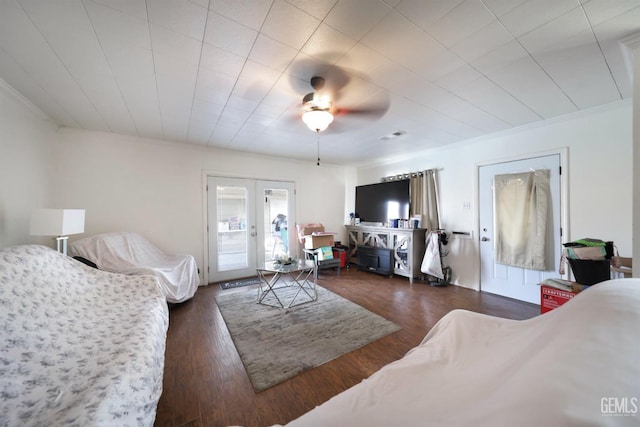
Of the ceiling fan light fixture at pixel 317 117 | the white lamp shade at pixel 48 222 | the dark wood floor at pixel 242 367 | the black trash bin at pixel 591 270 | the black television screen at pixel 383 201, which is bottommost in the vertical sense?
the dark wood floor at pixel 242 367

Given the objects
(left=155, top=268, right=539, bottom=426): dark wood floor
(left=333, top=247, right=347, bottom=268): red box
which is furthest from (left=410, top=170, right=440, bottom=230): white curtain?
(left=333, top=247, right=347, bottom=268): red box

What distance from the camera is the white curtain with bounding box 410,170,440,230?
13.9ft

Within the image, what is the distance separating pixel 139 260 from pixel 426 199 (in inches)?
192

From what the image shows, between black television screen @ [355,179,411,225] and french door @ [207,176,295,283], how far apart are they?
5.71ft

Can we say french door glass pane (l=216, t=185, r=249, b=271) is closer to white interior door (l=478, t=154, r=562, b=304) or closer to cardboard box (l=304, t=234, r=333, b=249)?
cardboard box (l=304, t=234, r=333, b=249)

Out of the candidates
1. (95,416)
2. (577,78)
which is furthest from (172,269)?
(577,78)

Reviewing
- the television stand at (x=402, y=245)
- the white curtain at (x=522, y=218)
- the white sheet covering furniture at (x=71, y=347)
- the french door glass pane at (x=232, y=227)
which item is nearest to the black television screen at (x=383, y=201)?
the television stand at (x=402, y=245)

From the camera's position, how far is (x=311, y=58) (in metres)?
1.76

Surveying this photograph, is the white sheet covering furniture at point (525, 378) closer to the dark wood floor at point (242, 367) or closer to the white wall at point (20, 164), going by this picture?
the dark wood floor at point (242, 367)

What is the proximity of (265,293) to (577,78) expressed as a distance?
4.28 meters

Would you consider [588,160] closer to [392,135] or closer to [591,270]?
[591,270]

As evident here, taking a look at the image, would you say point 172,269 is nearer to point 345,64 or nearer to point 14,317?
point 14,317

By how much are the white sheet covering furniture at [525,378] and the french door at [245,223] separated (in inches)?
157

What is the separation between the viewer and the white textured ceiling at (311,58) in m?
1.37
